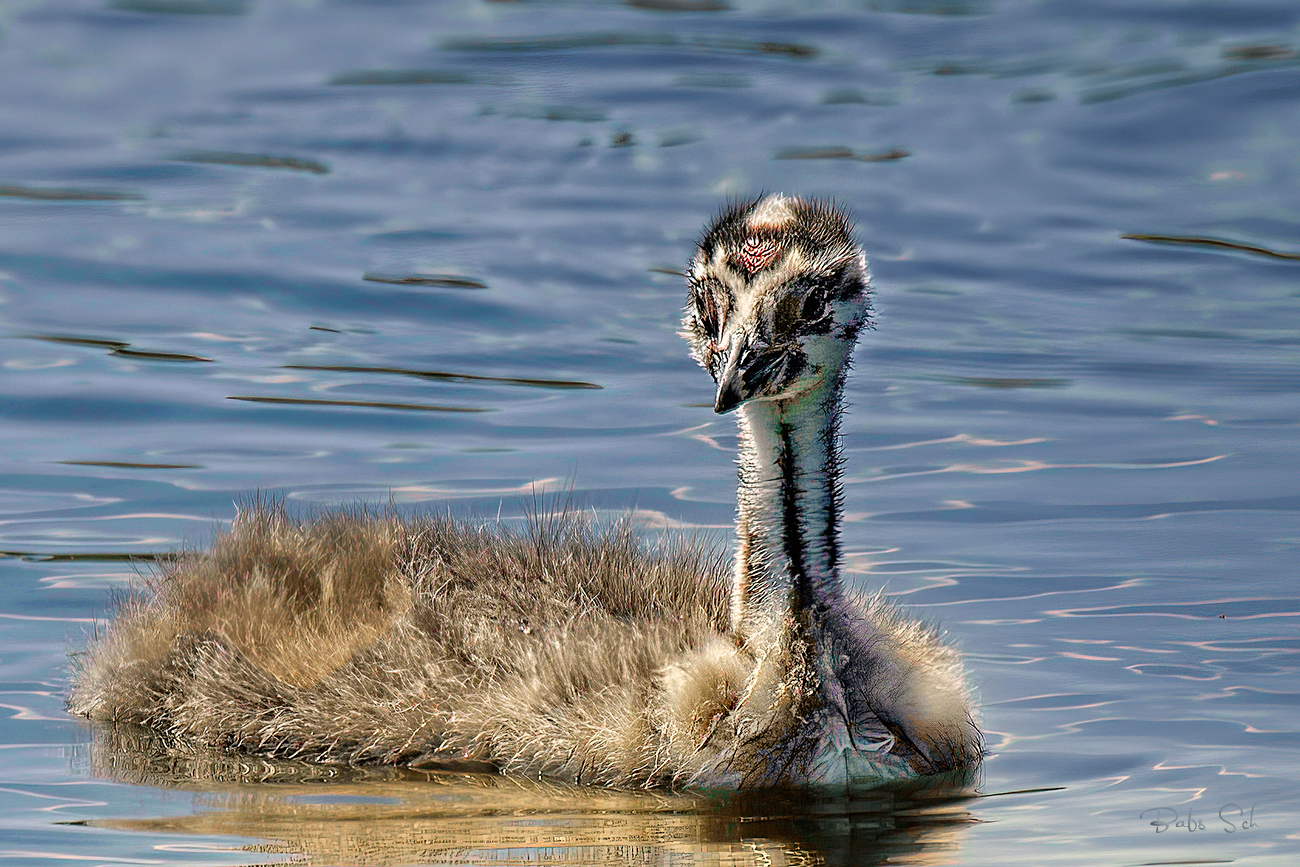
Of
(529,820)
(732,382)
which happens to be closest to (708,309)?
(732,382)

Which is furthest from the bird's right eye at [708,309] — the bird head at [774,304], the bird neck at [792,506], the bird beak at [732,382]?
the bird neck at [792,506]

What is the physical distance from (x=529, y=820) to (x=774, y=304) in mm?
1660

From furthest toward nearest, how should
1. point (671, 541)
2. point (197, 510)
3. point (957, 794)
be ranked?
point (197, 510) < point (671, 541) < point (957, 794)

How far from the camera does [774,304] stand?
619 centimetres

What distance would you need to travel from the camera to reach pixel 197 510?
9.77 m

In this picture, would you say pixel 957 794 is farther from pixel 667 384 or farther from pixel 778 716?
pixel 667 384

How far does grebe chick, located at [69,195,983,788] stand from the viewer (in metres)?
6.27

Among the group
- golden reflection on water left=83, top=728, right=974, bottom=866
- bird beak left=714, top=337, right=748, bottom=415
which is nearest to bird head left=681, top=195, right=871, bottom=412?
bird beak left=714, top=337, right=748, bottom=415

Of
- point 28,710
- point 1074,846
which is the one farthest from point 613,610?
point 28,710

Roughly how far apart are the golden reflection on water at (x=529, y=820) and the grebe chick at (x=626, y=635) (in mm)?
88

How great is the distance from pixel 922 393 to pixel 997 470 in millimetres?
1774

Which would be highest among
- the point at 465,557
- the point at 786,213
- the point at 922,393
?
the point at 786,213

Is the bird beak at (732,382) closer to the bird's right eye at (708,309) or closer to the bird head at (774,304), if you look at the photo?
the bird head at (774,304)

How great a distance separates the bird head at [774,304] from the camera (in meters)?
6.12
